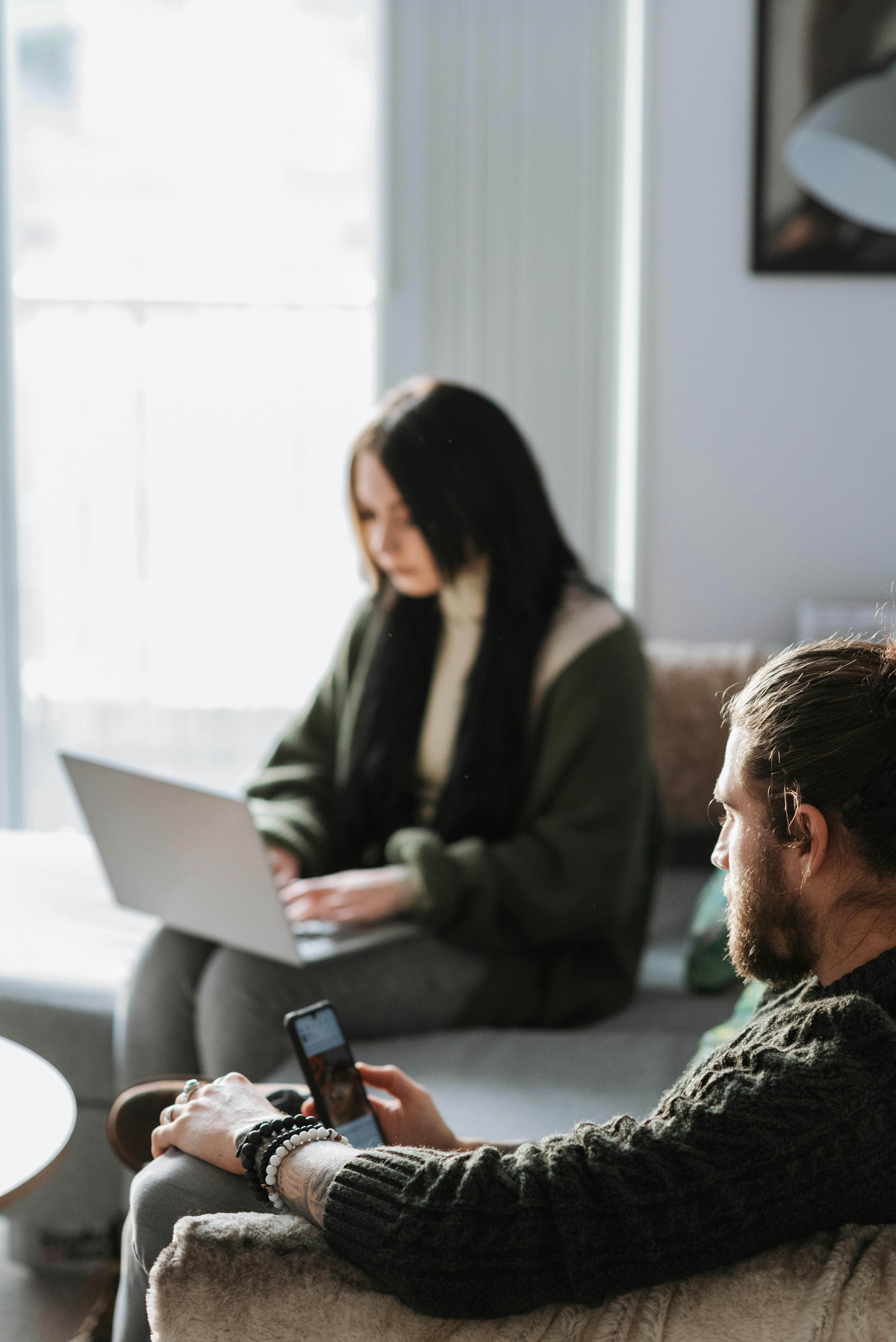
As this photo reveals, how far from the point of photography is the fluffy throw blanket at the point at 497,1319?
0.66m

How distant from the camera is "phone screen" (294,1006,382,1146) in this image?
964 mm

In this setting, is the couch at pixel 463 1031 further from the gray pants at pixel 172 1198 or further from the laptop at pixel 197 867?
the gray pants at pixel 172 1198

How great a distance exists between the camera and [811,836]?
0.73m

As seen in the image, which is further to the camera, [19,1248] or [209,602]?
[209,602]

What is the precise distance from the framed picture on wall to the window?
839 mm

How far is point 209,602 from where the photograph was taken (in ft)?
9.54

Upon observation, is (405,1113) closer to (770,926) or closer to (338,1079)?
(338,1079)

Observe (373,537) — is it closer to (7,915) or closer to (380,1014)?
(380,1014)

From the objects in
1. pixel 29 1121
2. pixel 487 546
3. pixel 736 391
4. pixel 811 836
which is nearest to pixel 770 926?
pixel 811 836

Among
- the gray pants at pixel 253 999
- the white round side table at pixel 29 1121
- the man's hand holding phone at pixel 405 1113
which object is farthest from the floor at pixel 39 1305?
the man's hand holding phone at pixel 405 1113

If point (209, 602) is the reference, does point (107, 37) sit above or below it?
above

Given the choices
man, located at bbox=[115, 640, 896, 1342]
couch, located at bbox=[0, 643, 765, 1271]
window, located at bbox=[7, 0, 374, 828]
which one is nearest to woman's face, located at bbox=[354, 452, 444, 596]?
couch, located at bbox=[0, 643, 765, 1271]

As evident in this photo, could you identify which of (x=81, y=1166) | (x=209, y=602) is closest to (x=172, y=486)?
(x=209, y=602)

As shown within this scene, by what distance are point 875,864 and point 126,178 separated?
2609 millimetres
